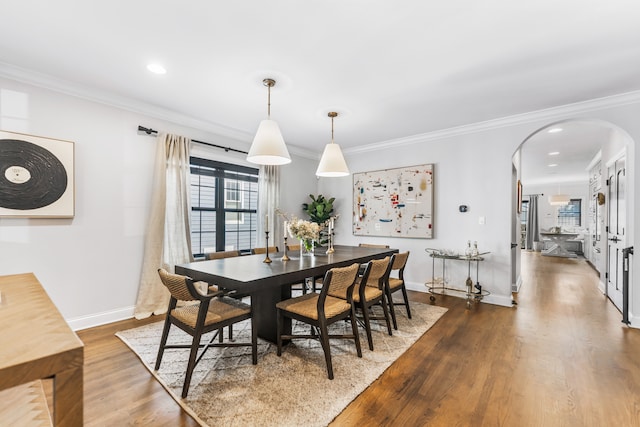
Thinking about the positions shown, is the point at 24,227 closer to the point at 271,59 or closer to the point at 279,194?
the point at 271,59

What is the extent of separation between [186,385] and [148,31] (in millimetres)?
2531

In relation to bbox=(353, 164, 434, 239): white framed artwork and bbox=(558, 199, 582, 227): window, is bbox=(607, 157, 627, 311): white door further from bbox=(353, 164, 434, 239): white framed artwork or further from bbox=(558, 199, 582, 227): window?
bbox=(558, 199, 582, 227): window

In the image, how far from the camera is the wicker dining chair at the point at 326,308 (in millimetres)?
2178

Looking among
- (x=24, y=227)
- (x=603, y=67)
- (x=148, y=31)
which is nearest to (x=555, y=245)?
(x=603, y=67)

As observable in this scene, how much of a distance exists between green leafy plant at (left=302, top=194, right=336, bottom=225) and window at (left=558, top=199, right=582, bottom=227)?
34.6 ft

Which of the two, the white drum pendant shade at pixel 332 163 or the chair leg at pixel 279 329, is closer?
the chair leg at pixel 279 329

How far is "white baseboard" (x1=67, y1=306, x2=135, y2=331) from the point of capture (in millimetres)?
3064

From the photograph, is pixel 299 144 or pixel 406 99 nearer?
pixel 406 99

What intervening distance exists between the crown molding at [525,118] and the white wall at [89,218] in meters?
3.63

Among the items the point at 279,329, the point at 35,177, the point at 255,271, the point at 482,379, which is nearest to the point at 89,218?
the point at 35,177

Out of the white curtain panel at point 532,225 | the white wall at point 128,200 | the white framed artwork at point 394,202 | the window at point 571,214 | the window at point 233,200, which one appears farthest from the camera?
the white curtain panel at point 532,225

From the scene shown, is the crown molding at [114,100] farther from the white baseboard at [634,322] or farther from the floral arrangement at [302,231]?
the white baseboard at [634,322]

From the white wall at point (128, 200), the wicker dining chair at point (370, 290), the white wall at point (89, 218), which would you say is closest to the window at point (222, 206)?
the white wall at point (128, 200)

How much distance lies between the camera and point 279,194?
5133mm
